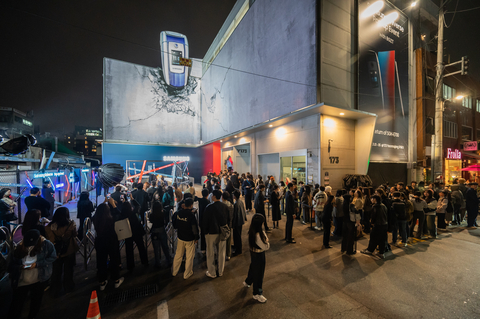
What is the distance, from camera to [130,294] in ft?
12.6

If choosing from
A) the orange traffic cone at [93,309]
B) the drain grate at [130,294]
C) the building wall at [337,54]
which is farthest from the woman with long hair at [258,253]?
the building wall at [337,54]

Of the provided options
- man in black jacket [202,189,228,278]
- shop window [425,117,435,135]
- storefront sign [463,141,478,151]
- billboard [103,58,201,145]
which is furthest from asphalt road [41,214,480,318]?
storefront sign [463,141,478,151]

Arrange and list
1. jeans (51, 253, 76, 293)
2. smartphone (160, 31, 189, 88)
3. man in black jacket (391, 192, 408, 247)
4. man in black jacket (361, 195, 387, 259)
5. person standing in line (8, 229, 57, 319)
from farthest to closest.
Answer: smartphone (160, 31, 189, 88), man in black jacket (391, 192, 408, 247), man in black jacket (361, 195, 387, 259), jeans (51, 253, 76, 293), person standing in line (8, 229, 57, 319)

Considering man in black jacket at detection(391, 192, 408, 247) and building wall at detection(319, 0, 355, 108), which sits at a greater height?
building wall at detection(319, 0, 355, 108)

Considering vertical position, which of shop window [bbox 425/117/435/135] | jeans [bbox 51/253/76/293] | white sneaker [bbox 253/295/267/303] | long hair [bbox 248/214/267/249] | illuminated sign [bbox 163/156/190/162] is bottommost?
white sneaker [bbox 253/295/267/303]

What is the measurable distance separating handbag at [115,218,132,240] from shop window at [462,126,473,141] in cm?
3370

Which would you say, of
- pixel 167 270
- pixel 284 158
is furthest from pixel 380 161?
pixel 167 270

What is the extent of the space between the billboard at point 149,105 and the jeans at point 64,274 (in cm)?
2264

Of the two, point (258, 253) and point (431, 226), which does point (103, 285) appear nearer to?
point (258, 253)

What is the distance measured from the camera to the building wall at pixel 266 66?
10.9 m

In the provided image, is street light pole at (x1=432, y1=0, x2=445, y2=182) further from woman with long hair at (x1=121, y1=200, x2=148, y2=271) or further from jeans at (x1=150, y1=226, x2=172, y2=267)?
woman with long hair at (x1=121, y1=200, x2=148, y2=271)

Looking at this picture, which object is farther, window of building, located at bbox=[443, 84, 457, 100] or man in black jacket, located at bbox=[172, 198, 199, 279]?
window of building, located at bbox=[443, 84, 457, 100]

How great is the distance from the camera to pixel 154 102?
24797mm

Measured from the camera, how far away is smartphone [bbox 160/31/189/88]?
24.2 meters
